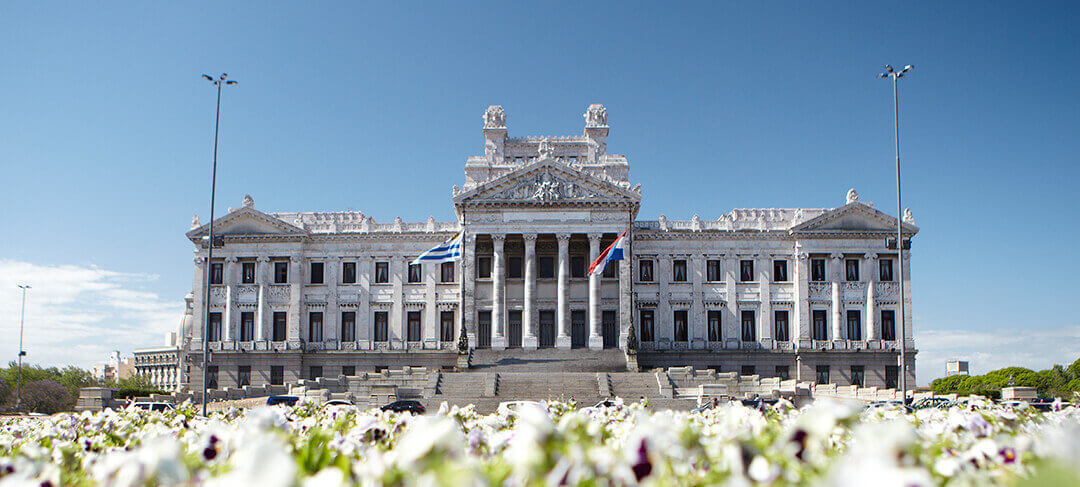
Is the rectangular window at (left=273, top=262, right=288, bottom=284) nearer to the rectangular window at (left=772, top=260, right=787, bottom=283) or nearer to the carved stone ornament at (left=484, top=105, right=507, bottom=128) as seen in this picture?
the carved stone ornament at (left=484, top=105, right=507, bottom=128)

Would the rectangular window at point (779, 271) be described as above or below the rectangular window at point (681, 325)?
above

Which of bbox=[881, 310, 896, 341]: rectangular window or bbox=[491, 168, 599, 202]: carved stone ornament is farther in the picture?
bbox=[881, 310, 896, 341]: rectangular window

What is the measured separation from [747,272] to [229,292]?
124 ft

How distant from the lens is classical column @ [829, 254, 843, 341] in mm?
60094

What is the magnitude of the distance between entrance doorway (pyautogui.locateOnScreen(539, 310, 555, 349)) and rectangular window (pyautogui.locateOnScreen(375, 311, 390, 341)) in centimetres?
1158

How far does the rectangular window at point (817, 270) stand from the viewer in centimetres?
6091

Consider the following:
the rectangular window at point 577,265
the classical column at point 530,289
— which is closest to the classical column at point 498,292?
the classical column at point 530,289

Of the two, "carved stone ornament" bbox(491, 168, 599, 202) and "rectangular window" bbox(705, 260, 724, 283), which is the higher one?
"carved stone ornament" bbox(491, 168, 599, 202)

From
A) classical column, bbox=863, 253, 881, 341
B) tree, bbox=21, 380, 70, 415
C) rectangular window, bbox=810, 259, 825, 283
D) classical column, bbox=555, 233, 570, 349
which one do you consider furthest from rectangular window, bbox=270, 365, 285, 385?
classical column, bbox=863, 253, 881, 341

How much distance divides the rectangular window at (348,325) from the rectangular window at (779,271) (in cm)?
3082

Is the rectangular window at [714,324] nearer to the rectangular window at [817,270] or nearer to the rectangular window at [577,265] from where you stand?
the rectangular window at [817,270]

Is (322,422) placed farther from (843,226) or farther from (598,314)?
(843,226)

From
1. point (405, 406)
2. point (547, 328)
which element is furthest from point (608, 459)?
point (547, 328)

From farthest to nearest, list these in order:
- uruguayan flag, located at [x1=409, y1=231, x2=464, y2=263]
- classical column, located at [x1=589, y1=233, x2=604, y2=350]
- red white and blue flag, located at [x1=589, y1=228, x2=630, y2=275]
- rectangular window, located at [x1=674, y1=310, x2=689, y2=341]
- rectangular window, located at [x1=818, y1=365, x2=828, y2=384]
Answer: rectangular window, located at [x1=674, y1=310, x2=689, y2=341], rectangular window, located at [x1=818, y1=365, x2=828, y2=384], classical column, located at [x1=589, y1=233, x2=604, y2=350], red white and blue flag, located at [x1=589, y1=228, x2=630, y2=275], uruguayan flag, located at [x1=409, y1=231, x2=464, y2=263]
